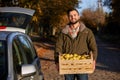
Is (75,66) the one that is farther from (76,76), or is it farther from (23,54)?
(23,54)

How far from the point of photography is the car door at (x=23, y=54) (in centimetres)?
661

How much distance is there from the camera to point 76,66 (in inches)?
312

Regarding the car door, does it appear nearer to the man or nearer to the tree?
the man

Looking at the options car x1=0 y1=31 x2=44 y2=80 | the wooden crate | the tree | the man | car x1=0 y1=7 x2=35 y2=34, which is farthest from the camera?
the tree

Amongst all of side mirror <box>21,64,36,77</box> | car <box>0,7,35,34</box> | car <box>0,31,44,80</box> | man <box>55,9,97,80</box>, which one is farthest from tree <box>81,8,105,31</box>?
side mirror <box>21,64,36,77</box>

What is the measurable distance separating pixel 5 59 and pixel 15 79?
47cm

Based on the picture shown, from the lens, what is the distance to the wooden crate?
Result: 26.0 ft

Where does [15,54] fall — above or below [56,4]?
above

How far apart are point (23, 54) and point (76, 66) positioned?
101 cm

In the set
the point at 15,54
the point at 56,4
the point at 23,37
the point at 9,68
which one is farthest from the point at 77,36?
the point at 56,4

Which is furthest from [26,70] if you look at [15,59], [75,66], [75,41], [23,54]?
[75,41]

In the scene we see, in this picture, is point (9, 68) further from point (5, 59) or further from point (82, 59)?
point (82, 59)

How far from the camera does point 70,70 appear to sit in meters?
7.91

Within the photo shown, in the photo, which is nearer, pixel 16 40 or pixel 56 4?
pixel 16 40
